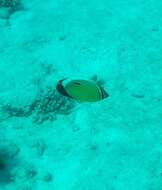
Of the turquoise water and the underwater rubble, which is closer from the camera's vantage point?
the turquoise water

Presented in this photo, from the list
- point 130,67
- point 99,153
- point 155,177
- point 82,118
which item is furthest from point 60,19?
point 155,177

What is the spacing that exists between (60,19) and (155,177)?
3.93 m

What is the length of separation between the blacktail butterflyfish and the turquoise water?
1.04 meters

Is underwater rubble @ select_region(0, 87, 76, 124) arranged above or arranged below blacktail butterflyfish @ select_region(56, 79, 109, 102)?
below

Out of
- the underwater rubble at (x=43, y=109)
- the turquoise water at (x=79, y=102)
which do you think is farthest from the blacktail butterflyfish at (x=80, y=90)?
the underwater rubble at (x=43, y=109)

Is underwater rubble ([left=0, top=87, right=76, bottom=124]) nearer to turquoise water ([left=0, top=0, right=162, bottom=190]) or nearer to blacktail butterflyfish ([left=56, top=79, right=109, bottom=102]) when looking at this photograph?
turquoise water ([left=0, top=0, right=162, bottom=190])

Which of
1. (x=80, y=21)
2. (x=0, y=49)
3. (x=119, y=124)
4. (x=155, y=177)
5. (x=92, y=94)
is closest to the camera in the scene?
(x=92, y=94)

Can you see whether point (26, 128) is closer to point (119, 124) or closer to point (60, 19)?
point (119, 124)

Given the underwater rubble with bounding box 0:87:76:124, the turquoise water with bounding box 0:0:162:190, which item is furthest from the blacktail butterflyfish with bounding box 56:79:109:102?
the underwater rubble with bounding box 0:87:76:124

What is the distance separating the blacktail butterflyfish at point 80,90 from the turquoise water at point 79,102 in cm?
104

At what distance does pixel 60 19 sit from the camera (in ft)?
22.0

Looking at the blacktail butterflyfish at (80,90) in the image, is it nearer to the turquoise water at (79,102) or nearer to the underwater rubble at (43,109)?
the turquoise water at (79,102)

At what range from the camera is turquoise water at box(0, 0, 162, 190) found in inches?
163

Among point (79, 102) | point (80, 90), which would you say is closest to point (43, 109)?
point (79, 102)
